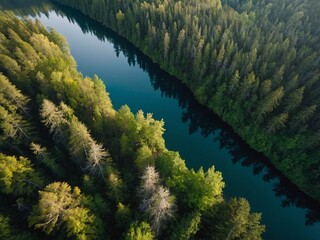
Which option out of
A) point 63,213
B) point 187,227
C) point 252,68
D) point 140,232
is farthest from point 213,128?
point 63,213

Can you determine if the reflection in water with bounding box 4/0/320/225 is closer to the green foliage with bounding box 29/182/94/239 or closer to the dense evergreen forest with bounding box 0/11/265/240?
the dense evergreen forest with bounding box 0/11/265/240

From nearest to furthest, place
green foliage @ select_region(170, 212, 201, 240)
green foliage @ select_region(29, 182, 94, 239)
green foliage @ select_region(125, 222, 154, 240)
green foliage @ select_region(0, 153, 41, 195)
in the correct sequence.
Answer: green foliage @ select_region(125, 222, 154, 240) < green foliage @ select_region(29, 182, 94, 239) < green foliage @ select_region(170, 212, 201, 240) < green foliage @ select_region(0, 153, 41, 195)

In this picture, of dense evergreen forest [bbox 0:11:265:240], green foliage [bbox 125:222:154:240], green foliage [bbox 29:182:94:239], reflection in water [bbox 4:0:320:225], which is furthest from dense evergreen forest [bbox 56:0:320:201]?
green foliage [bbox 29:182:94:239]

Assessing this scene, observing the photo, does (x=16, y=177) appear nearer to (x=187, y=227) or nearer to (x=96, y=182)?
(x=96, y=182)

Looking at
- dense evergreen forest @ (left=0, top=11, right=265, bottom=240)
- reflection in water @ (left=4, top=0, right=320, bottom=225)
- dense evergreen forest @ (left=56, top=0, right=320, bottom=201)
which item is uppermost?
dense evergreen forest @ (left=0, top=11, right=265, bottom=240)

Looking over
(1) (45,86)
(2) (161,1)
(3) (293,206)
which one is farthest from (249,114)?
(2) (161,1)

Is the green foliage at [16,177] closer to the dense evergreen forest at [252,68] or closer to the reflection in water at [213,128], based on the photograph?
the reflection in water at [213,128]
